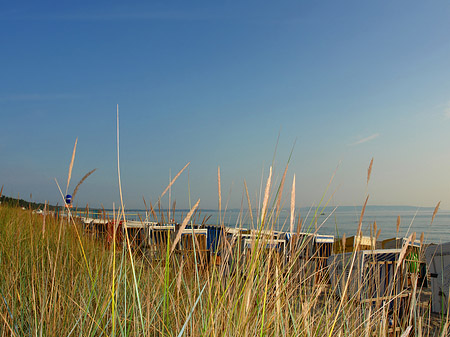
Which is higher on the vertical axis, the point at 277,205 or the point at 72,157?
the point at 72,157

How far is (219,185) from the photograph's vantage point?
1.03 meters

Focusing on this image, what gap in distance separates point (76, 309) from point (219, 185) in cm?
106

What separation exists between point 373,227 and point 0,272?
1.91m

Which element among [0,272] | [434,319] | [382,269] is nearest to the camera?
[0,272]

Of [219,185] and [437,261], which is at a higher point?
[219,185]

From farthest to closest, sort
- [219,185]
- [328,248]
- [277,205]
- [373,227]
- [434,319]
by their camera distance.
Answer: [328,248] → [434,319] → [373,227] → [277,205] → [219,185]

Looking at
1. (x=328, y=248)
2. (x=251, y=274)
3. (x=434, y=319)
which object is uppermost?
(x=251, y=274)

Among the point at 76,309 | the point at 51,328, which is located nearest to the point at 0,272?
the point at 76,309

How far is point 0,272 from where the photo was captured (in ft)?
6.46

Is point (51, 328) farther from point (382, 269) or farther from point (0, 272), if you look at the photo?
point (382, 269)

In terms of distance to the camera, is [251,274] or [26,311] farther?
[26,311]

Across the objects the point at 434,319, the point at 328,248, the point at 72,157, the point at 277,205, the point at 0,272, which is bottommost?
the point at 434,319

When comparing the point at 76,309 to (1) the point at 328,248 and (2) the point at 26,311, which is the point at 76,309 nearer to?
(2) the point at 26,311

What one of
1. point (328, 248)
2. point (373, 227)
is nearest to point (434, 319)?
point (328, 248)
